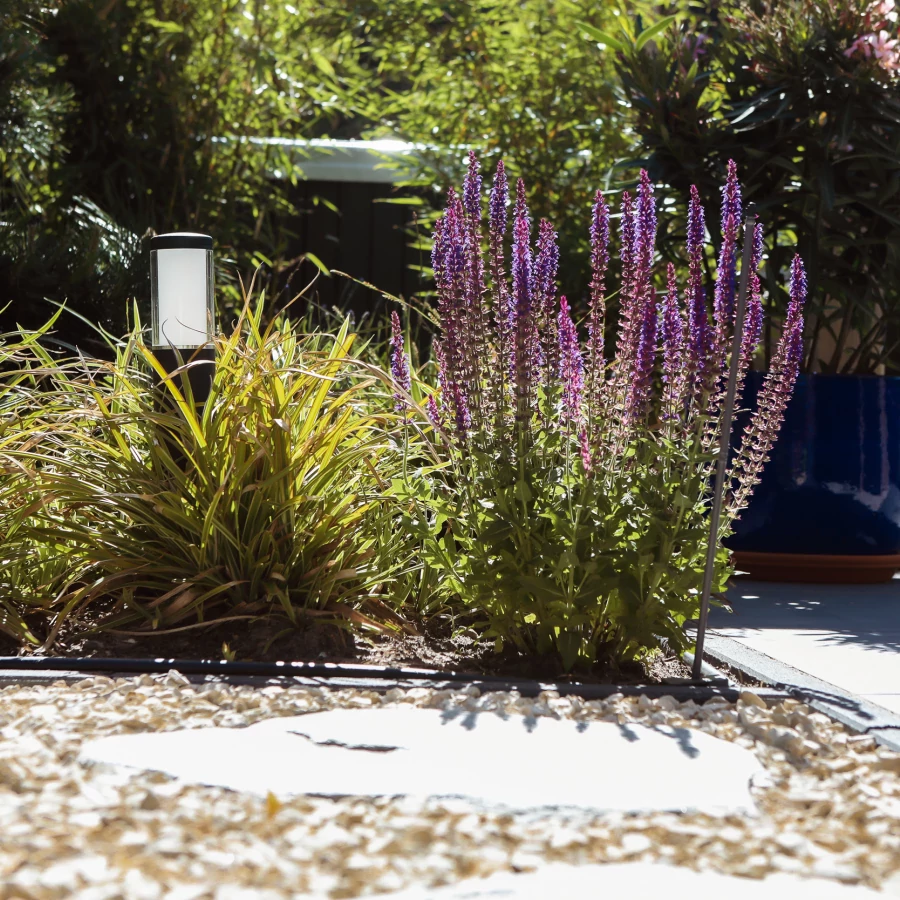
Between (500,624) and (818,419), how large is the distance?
2.03 meters

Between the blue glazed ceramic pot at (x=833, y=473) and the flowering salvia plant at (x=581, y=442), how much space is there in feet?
5.05

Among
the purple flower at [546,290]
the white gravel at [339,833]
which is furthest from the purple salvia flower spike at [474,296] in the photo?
the white gravel at [339,833]

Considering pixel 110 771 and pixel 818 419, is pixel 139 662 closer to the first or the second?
pixel 110 771

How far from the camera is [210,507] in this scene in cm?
247

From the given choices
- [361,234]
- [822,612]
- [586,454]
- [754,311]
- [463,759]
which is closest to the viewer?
[463,759]

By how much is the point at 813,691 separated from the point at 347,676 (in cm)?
92

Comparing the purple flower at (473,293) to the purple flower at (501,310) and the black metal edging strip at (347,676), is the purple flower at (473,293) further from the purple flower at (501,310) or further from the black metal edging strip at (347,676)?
the black metal edging strip at (347,676)

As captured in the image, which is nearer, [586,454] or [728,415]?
[728,415]

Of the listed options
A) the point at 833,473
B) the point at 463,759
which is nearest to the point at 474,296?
the point at 463,759

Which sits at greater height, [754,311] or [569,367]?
[754,311]

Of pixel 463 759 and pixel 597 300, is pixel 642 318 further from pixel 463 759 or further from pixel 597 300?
pixel 463 759

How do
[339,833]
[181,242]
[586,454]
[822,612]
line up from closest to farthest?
[339,833] → [586,454] → [181,242] → [822,612]

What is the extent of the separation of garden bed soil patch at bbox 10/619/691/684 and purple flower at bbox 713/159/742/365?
2.26 ft

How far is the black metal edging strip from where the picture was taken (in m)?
2.27
